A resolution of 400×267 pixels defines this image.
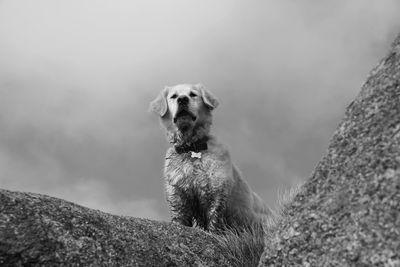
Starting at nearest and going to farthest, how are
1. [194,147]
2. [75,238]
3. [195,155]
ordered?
[75,238], [195,155], [194,147]

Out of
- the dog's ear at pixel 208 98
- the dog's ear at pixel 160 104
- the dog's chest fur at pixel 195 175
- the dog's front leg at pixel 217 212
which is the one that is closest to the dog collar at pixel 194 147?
the dog's chest fur at pixel 195 175

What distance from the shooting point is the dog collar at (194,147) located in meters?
9.43

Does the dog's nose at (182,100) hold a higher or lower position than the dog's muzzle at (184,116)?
higher

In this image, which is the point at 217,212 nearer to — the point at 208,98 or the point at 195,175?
the point at 195,175

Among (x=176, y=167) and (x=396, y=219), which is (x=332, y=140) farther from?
(x=176, y=167)

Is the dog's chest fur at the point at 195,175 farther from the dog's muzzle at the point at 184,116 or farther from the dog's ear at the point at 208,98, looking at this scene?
the dog's ear at the point at 208,98

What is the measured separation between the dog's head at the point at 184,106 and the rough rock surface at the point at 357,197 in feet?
19.6

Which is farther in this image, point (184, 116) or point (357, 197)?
point (184, 116)

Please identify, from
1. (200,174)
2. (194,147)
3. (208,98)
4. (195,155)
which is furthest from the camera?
(208,98)

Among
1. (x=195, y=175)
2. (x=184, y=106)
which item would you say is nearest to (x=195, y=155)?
(x=195, y=175)

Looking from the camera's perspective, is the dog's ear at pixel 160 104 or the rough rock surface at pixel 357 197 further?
the dog's ear at pixel 160 104

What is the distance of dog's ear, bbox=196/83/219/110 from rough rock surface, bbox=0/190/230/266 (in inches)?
161

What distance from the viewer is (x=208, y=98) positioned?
382 inches

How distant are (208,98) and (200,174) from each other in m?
1.44
